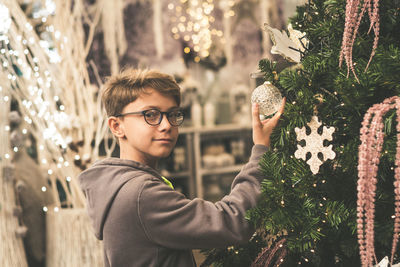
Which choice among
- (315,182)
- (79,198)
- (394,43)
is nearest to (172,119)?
(315,182)

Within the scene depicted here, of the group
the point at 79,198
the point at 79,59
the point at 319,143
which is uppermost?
the point at 79,59

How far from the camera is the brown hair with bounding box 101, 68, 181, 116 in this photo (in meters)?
1.16

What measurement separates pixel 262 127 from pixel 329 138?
0.61ft

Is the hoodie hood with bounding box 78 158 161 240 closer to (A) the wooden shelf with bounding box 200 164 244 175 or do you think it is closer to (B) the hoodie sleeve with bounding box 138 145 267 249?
(B) the hoodie sleeve with bounding box 138 145 267 249

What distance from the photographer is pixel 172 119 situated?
3.78 feet

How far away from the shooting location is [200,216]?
3.15 feet

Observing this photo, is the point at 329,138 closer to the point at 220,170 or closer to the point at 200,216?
the point at 200,216

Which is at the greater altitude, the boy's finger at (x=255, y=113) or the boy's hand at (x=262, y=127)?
the boy's finger at (x=255, y=113)

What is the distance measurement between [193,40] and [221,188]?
149cm

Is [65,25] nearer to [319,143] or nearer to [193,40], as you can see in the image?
[319,143]

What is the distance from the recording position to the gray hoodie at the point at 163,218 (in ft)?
3.13

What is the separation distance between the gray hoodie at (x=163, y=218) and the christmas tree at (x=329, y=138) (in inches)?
2.6

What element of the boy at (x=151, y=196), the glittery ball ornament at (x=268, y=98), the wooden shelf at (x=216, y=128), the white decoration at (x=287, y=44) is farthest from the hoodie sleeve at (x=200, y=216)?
the wooden shelf at (x=216, y=128)

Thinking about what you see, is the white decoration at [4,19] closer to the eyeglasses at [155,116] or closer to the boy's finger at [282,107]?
the eyeglasses at [155,116]
